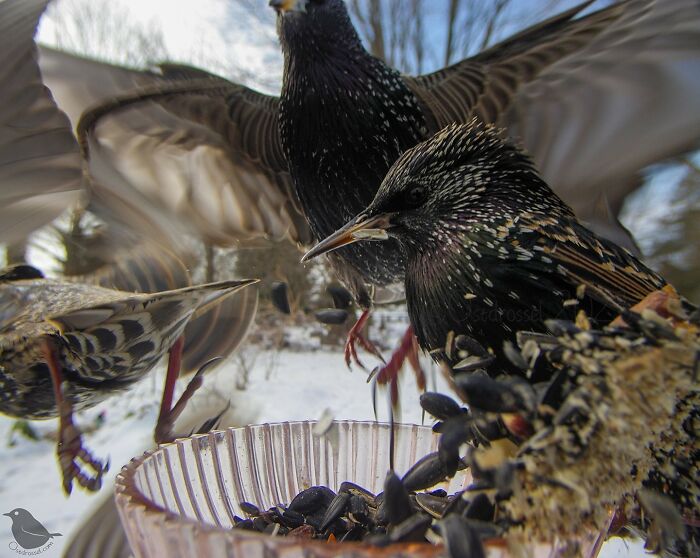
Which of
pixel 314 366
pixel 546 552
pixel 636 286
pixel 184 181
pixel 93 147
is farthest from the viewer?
pixel 314 366

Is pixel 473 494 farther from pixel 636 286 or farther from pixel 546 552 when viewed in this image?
pixel 636 286

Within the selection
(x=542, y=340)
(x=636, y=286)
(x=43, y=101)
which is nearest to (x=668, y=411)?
(x=542, y=340)

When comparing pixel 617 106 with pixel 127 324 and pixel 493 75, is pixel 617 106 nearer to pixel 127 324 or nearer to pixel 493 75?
pixel 493 75

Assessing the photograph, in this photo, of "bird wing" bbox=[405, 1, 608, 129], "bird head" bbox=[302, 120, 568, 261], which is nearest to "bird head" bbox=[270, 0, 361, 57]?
"bird wing" bbox=[405, 1, 608, 129]

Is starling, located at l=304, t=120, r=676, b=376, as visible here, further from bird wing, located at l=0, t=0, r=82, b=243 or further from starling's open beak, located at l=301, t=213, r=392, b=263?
bird wing, located at l=0, t=0, r=82, b=243

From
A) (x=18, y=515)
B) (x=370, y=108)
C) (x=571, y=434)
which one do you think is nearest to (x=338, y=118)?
(x=370, y=108)

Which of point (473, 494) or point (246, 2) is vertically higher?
point (246, 2)
